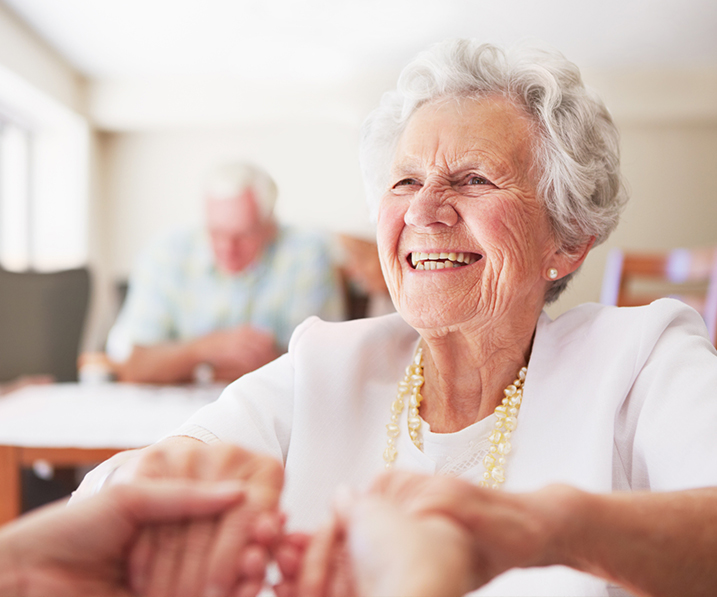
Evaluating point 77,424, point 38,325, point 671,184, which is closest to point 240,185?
point 38,325

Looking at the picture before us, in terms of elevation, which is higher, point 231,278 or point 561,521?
point 231,278

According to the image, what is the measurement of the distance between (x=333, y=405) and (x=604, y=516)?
0.44 metres

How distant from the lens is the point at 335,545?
0.46m

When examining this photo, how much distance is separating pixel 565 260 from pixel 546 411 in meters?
0.25

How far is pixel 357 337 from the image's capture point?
3.11 ft

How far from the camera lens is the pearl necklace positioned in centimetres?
83

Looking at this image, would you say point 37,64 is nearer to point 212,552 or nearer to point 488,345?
point 488,345

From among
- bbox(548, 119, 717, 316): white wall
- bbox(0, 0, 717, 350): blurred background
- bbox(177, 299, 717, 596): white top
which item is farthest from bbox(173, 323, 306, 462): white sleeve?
bbox(548, 119, 717, 316): white wall

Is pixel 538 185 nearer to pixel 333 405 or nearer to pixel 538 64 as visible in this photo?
pixel 538 64

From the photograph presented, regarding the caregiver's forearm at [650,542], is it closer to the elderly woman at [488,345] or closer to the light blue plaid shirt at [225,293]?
the elderly woman at [488,345]

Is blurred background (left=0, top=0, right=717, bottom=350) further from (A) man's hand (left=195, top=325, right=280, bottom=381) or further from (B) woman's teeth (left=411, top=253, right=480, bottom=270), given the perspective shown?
(B) woman's teeth (left=411, top=253, right=480, bottom=270)

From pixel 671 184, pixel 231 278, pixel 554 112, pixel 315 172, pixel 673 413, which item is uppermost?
pixel 315 172

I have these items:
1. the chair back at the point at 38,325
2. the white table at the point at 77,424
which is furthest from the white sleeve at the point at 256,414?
the chair back at the point at 38,325

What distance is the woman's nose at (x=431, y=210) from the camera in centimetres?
86
